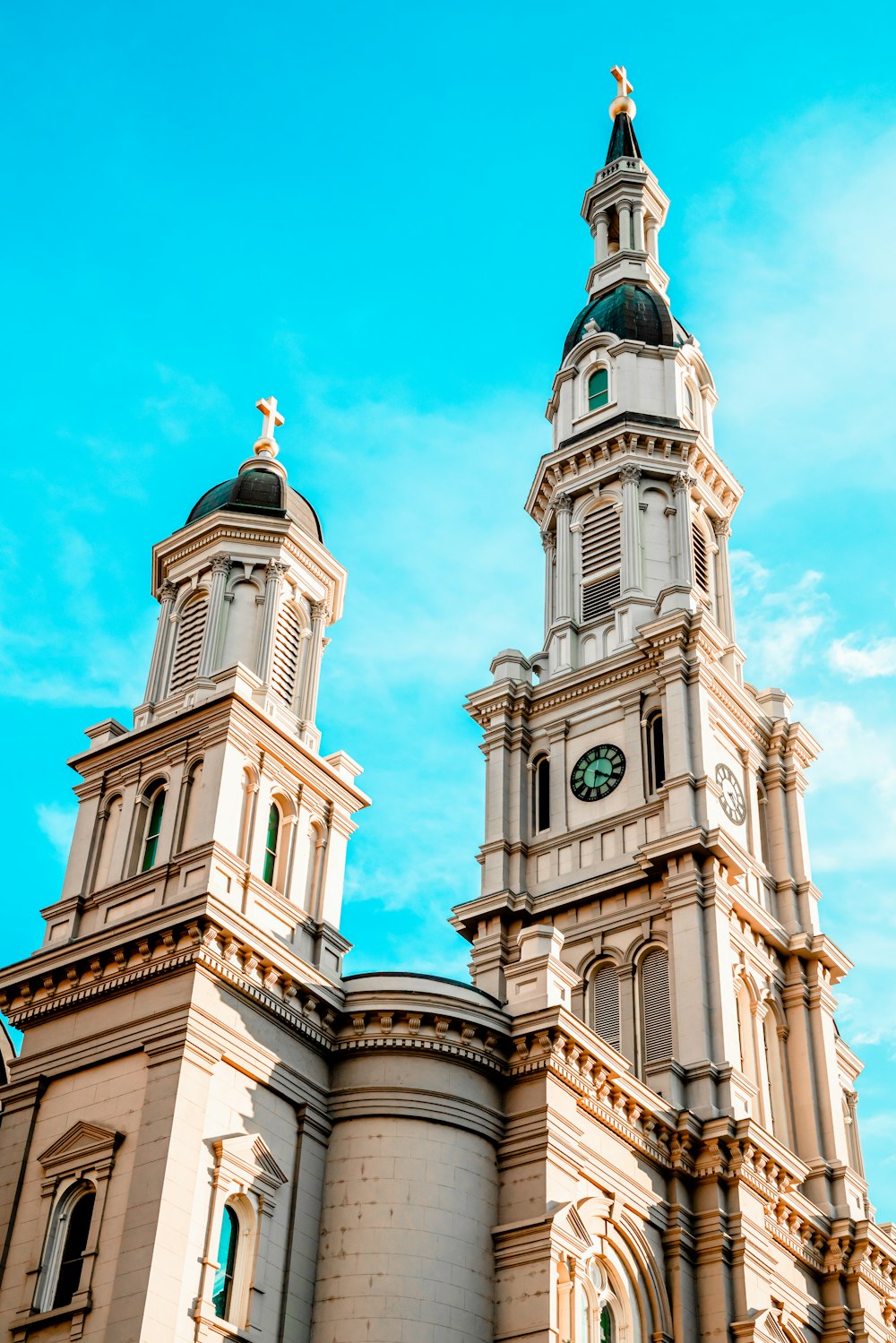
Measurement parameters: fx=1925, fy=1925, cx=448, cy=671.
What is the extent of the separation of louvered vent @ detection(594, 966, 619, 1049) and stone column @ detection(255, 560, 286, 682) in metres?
13.3

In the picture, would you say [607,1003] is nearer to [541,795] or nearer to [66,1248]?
[541,795]

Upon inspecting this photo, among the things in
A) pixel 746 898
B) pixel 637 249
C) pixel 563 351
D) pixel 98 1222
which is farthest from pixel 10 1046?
pixel 637 249

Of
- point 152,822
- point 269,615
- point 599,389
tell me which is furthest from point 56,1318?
point 599,389

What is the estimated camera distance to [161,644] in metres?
46.8

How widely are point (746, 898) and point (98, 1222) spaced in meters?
22.5

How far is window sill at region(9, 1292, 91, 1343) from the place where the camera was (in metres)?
33.6

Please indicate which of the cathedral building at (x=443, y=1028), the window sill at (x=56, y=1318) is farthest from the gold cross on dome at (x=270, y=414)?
the window sill at (x=56, y=1318)

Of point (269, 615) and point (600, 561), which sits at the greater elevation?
point (600, 561)

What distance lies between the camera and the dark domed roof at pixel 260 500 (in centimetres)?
→ 4791

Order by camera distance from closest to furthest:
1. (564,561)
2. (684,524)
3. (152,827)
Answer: (152,827) → (684,524) → (564,561)

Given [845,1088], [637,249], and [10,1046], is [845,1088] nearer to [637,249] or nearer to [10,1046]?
[10,1046]

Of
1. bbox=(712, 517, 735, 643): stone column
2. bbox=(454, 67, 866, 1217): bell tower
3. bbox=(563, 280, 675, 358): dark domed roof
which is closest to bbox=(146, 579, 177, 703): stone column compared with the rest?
bbox=(454, 67, 866, 1217): bell tower

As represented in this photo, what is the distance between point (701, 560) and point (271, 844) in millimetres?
24788

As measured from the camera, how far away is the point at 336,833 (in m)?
44.2
